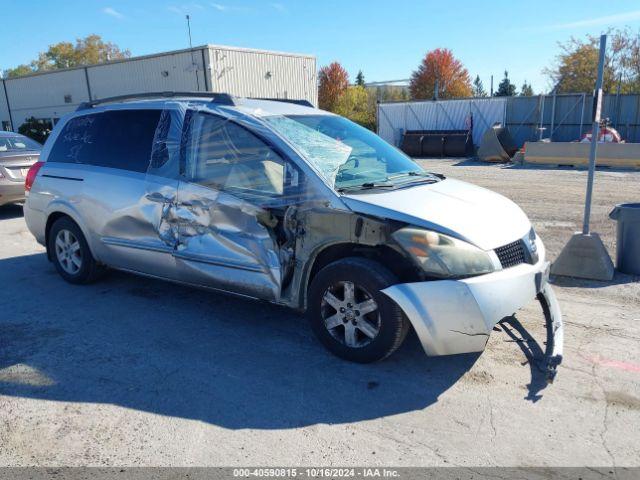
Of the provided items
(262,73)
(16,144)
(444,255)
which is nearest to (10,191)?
(16,144)

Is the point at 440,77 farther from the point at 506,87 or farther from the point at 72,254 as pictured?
the point at 72,254

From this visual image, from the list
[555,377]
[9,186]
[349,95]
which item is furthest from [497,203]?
[349,95]

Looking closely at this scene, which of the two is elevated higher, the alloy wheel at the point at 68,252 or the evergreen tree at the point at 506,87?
the evergreen tree at the point at 506,87

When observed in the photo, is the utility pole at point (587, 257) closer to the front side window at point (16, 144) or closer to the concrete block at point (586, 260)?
the concrete block at point (586, 260)

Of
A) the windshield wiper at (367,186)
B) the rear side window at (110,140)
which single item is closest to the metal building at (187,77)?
the rear side window at (110,140)

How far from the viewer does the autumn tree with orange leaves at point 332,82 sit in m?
68.6

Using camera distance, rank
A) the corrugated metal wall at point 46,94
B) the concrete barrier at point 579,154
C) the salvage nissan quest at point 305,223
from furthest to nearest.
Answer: the corrugated metal wall at point 46,94 → the concrete barrier at point 579,154 → the salvage nissan quest at point 305,223

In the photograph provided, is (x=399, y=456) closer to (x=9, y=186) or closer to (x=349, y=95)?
(x=9, y=186)

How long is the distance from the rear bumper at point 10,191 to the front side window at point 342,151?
23.9 feet

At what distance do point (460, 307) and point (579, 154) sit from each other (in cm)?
1701

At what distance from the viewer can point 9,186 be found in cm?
958

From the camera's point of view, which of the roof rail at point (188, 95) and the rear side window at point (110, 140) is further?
the rear side window at point (110, 140)

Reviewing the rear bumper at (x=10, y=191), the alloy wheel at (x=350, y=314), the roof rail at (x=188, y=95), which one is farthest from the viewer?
the rear bumper at (x=10, y=191)

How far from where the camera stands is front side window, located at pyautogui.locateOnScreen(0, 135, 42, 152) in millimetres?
10266
